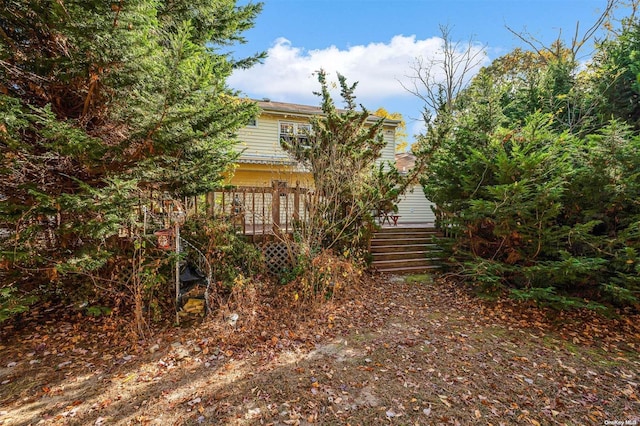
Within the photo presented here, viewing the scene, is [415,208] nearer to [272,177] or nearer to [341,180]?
[272,177]

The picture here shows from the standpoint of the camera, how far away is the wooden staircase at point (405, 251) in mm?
7730

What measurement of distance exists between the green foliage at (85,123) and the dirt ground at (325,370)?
117 cm

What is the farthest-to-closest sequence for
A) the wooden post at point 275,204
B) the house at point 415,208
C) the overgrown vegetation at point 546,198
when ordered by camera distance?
the house at point 415,208 < the wooden post at point 275,204 < the overgrown vegetation at point 546,198

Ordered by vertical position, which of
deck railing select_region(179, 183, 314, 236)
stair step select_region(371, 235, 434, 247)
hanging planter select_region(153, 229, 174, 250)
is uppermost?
deck railing select_region(179, 183, 314, 236)

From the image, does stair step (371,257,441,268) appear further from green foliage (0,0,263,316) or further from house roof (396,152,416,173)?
house roof (396,152,416,173)

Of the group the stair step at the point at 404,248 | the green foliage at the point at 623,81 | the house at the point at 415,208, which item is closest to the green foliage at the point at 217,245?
the stair step at the point at 404,248

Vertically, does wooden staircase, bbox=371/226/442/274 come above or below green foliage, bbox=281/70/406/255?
below

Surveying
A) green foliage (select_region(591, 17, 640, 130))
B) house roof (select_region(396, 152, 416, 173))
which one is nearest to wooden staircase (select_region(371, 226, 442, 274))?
green foliage (select_region(591, 17, 640, 130))

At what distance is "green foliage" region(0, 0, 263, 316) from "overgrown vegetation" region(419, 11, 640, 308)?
5409mm

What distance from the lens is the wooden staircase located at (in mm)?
7730

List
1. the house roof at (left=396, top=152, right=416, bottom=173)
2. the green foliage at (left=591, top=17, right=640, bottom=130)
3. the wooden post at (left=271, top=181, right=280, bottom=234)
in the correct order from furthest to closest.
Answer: the house roof at (left=396, top=152, right=416, bottom=173) → the green foliage at (left=591, top=17, right=640, bottom=130) → the wooden post at (left=271, top=181, right=280, bottom=234)

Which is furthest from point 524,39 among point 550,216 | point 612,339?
point 612,339

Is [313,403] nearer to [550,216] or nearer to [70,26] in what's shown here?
[70,26]

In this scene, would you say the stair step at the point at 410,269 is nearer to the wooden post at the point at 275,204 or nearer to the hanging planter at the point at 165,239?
the wooden post at the point at 275,204
